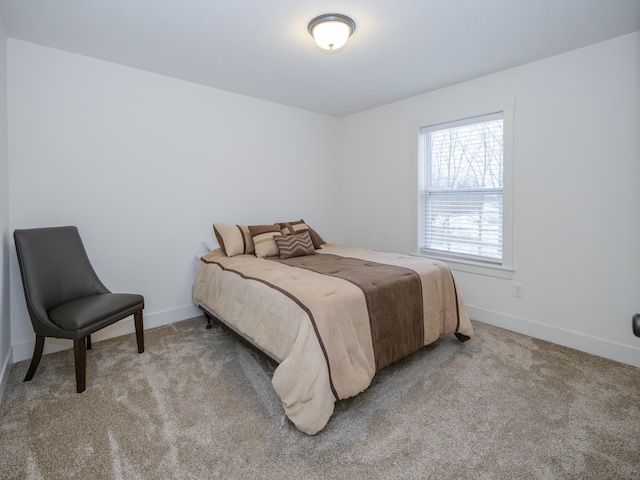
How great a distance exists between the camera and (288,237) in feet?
10.9

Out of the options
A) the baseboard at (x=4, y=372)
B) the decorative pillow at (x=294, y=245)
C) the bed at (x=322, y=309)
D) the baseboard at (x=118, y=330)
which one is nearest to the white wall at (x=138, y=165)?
the baseboard at (x=118, y=330)

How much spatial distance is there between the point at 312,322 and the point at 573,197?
7.93ft

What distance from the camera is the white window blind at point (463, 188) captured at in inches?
124

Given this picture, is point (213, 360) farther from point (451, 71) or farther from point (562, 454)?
point (451, 71)

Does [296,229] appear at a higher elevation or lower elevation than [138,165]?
lower

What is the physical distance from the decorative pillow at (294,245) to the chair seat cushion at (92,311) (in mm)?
1311

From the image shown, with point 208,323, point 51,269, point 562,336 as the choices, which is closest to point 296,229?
point 208,323

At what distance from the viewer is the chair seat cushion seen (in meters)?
2.03

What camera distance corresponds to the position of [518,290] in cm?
300

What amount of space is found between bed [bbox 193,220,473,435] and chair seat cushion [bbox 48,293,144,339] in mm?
674

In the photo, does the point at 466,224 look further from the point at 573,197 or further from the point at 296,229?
the point at 296,229

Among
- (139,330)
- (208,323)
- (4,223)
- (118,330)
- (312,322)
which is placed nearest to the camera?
(312,322)

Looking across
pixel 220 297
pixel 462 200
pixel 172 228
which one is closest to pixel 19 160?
pixel 172 228

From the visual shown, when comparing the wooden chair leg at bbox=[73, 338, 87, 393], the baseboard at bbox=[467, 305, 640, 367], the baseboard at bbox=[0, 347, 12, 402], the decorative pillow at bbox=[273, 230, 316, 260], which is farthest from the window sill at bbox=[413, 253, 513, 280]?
the baseboard at bbox=[0, 347, 12, 402]
